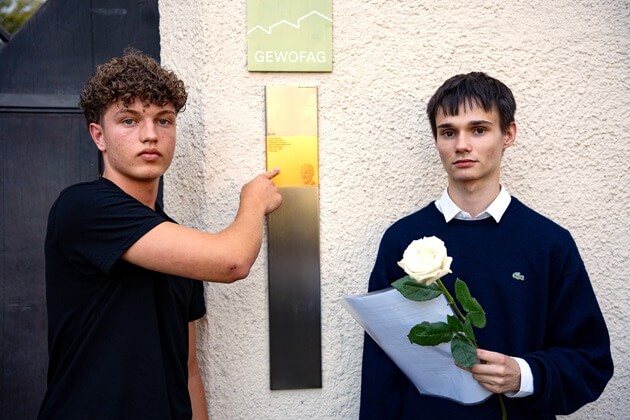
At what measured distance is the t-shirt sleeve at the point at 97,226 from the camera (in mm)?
1519

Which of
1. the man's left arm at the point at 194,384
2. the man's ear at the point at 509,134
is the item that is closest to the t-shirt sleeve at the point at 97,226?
the man's left arm at the point at 194,384

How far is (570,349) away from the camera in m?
1.65

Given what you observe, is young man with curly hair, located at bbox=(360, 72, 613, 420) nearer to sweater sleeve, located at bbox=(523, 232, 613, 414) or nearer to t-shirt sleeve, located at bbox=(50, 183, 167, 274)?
sweater sleeve, located at bbox=(523, 232, 613, 414)

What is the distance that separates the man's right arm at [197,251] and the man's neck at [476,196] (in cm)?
68

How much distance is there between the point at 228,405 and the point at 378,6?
159 centimetres

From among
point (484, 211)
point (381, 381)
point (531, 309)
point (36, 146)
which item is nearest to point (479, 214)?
point (484, 211)

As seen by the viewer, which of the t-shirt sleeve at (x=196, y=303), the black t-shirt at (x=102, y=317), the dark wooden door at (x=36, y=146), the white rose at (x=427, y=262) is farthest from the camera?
the dark wooden door at (x=36, y=146)

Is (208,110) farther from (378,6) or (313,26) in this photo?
(378,6)

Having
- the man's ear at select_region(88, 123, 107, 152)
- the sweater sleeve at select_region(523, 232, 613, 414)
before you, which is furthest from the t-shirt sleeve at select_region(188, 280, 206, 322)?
the sweater sleeve at select_region(523, 232, 613, 414)

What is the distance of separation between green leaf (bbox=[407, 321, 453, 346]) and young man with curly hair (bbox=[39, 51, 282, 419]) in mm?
532

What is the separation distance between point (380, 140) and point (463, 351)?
91 cm

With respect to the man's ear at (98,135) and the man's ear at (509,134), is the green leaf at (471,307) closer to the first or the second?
the man's ear at (509,134)

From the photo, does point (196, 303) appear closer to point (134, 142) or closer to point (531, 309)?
point (134, 142)

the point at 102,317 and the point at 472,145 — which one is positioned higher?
the point at 472,145
